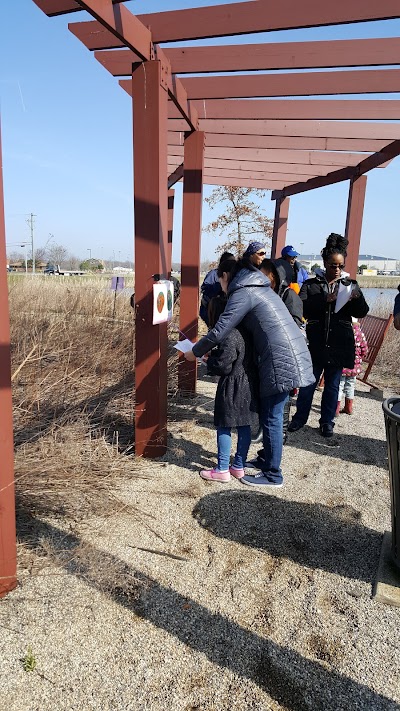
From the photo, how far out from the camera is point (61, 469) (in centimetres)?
293

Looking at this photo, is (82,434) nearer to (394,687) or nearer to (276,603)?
(276,603)

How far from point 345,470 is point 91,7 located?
12.3 feet

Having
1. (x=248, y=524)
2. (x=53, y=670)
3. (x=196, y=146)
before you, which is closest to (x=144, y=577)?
(x=53, y=670)

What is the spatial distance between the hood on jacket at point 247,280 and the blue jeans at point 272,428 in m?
0.81

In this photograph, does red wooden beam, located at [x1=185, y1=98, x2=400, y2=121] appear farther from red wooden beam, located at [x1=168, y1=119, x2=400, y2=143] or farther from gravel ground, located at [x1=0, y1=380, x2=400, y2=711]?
gravel ground, located at [x1=0, y1=380, x2=400, y2=711]

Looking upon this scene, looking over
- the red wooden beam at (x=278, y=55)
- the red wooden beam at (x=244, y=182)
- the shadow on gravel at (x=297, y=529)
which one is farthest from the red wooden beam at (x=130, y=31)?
the red wooden beam at (x=244, y=182)

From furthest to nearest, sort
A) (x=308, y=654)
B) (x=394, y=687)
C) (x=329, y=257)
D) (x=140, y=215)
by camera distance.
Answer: (x=329, y=257)
(x=140, y=215)
(x=308, y=654)
(x=394, y=687)

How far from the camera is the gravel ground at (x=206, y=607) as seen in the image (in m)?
1.71

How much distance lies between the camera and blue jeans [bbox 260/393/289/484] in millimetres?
3176

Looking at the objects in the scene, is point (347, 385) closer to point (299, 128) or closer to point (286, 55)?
point (299, 128)

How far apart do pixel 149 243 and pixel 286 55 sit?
185cm

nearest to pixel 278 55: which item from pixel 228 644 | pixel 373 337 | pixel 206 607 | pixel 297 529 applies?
pixel 297 529

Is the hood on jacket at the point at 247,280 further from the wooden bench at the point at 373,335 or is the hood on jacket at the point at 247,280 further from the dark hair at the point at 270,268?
the wooden bench at the point at 373,335

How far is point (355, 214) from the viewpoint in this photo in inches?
249
